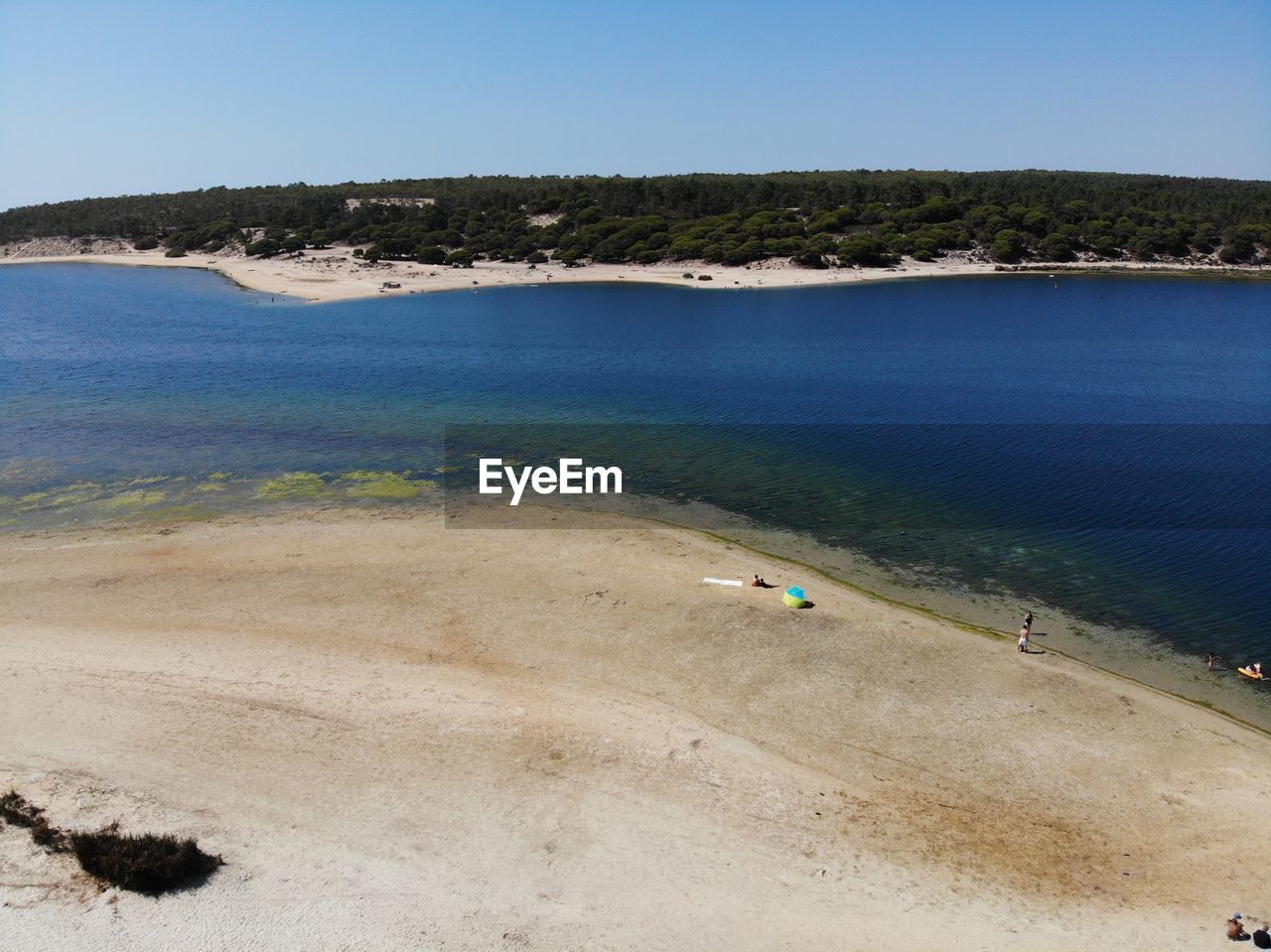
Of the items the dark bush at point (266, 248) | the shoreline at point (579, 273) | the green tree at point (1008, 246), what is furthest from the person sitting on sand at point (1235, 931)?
the dark bush at point (266, 248)

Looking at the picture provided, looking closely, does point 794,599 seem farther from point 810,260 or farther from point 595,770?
point 810,260

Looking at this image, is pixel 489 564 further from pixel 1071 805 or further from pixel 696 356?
pixel 696 356

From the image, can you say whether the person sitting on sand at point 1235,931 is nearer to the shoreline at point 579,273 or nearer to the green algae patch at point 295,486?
the green algae patch at point 295,486

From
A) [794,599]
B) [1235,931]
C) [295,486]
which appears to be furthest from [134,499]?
[1235,931]

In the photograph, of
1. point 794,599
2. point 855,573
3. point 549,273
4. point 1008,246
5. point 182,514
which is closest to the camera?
point 794,599

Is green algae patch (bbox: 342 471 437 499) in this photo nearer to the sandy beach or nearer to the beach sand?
the beach sand
